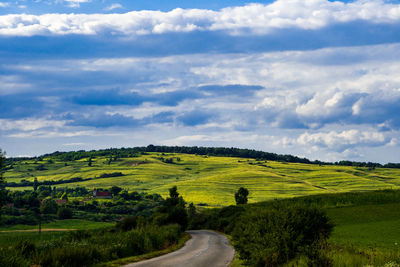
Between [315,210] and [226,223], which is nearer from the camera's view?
[315,210]

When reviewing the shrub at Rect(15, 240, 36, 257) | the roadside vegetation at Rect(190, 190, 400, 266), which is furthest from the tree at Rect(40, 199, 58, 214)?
the roadside vegetation at Rect(190, 190, 400, 266)

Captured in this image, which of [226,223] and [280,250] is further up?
[280,250]

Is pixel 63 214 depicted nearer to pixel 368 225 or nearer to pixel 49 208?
pixel 49 208

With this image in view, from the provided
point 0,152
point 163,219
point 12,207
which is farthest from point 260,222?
point 12,207

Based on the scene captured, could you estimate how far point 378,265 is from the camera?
1477 cm

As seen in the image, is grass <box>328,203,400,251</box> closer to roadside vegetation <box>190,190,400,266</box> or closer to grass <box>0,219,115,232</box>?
roadside vegetation <box>190,190,400,266</box>

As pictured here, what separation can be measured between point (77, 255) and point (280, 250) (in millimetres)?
12308

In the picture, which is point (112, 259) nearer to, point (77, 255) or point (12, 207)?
point (77, 255)

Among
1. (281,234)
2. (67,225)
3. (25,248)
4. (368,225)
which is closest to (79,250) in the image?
(25,248)

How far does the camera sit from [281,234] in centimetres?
1989

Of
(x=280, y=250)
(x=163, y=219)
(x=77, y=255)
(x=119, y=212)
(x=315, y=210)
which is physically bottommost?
(x=119, y=212)

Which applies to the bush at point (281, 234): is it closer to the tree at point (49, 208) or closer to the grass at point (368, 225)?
the grass at point (368, 225)

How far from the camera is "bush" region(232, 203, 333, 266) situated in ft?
63.6

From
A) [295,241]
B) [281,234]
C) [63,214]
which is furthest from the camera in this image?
[63,214]
